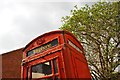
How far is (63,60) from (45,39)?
1.09 m

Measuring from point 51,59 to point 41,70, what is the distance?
1.53 ft

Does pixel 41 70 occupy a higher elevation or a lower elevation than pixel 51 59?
lower

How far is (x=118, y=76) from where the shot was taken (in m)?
20.1

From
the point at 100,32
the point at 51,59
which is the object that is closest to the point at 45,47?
the point at 51,59

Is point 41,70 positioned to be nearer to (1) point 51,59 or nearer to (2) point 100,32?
(1) point 51,59

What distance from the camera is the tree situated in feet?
64.5

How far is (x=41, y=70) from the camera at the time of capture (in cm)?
532

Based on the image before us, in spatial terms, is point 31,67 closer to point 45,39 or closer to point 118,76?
point 45,39

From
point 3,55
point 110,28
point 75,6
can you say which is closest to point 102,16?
point 110,28

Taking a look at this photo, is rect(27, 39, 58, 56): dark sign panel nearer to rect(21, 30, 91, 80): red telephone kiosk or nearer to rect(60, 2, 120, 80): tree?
rect(21, 30, 91, 80): red telephone kiosk

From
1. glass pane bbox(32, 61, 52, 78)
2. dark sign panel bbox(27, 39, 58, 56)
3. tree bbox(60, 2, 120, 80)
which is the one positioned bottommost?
glass pane bbox(32, 61, 52, 78)

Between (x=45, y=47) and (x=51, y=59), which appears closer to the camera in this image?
(x=51, y=59)

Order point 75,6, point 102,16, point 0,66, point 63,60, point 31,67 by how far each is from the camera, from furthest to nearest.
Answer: point 0,66
point 75,6
point 102,16
point 31,67
point 63,60

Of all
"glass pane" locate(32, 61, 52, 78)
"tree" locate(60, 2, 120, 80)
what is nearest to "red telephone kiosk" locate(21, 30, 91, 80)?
"glass pane" locate(32, 61, 52, 78)
